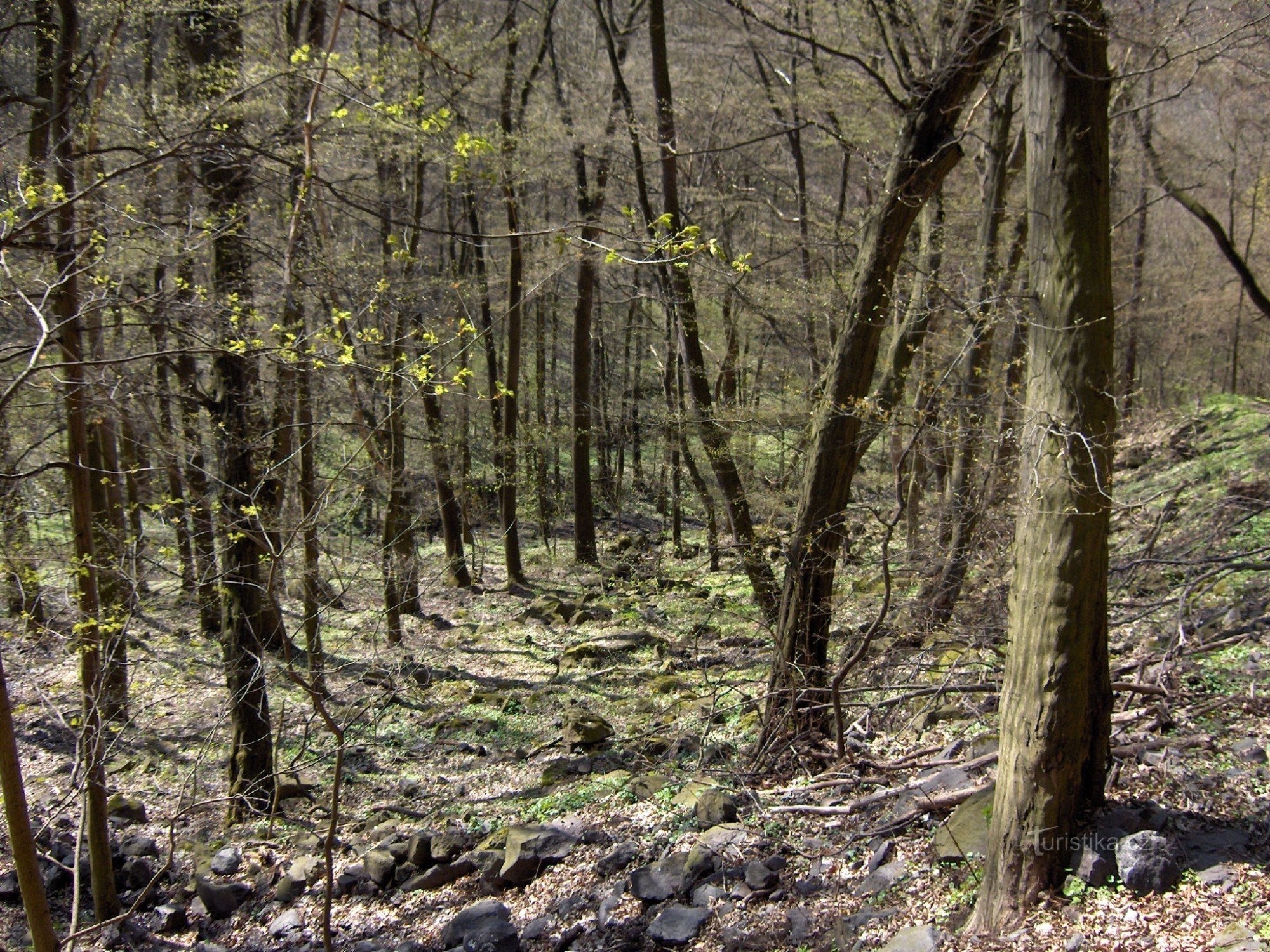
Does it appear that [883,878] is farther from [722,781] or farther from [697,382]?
[697,382]

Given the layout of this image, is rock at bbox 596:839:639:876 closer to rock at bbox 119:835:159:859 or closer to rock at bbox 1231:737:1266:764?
rock at bbox 1231:737:1266:764

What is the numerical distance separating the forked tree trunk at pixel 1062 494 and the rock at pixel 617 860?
8.35ft

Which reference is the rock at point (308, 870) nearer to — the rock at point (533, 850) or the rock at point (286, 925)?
the rock at point (286, 925)

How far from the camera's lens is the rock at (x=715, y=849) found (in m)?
5.06

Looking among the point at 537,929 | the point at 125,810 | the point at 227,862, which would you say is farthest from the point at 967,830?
the point at 125,810

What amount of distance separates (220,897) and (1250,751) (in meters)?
6.29

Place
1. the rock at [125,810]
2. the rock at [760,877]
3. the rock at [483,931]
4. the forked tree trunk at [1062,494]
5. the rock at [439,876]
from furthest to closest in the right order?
the rock at [125,810] < the rock at [439,876] < the rock at [483,931] < the rock at [760,877] < the forked tree trunk at [1062,494]

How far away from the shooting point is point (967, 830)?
13.8ft

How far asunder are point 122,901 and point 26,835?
10.6 feet

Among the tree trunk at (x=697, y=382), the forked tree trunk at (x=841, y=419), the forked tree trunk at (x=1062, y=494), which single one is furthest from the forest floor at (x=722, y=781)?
the tree trunk at (x=697, y=382)

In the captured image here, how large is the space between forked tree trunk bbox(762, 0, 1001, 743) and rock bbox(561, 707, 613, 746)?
2.55 metres

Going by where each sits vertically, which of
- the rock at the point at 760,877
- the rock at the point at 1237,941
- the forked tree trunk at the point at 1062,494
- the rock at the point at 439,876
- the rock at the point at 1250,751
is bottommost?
the rock at the point at 439,876

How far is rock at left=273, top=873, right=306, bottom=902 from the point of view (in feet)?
20.5

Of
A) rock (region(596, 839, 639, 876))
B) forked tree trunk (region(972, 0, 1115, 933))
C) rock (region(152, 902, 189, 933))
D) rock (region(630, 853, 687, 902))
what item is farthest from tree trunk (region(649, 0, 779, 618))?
rock (region(152, 902, 189, 933))
